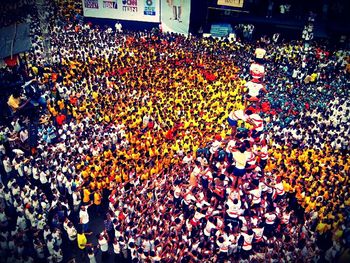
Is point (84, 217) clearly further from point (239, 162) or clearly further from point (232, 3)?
point (232, 3)

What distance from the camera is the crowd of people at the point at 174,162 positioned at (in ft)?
28.1

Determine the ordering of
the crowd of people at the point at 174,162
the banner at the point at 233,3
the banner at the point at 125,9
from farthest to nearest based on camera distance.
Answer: the banner at the point at 125,9 < the banner at the point at 233,3 < the crowd of people at the point at 174,162

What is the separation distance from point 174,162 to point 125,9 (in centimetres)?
1475

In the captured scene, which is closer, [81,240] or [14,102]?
[81,240]

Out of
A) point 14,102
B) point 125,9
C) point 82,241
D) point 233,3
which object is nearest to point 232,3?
point 233,3

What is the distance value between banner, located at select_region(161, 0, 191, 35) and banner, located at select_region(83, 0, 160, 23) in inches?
18.5

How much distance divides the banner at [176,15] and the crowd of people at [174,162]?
564 cm

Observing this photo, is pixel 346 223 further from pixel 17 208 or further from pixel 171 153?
pixel 17 208

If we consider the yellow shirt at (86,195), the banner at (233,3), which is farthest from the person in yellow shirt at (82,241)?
the banner at (233,3)

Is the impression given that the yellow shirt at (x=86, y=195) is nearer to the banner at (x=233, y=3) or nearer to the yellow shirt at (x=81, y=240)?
the yellow shirt at (x=81, y=240)

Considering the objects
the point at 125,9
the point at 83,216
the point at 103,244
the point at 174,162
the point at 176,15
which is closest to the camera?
the point at 103,244

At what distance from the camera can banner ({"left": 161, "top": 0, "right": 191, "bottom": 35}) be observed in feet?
70.6

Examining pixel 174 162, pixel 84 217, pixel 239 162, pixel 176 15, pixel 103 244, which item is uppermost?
pixel 176 15

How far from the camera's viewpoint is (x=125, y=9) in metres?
22.2
